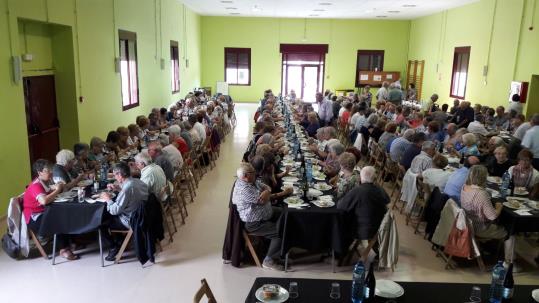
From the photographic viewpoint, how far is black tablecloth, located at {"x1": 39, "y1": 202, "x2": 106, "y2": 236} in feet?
18.0

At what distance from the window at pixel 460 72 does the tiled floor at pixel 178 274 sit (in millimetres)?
11383

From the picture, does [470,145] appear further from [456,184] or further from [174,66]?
[174,66]

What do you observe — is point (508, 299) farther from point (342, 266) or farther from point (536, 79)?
point (536, 79)

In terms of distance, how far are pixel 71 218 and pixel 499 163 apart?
657 cm

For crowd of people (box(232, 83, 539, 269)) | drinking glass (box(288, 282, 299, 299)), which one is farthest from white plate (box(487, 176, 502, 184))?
drinking glass (box(288, 282, 299, 299))

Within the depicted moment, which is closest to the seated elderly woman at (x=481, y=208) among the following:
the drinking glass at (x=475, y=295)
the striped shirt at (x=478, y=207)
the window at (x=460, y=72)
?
the striped shirt at (x=478, y=207)

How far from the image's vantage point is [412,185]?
731 cm

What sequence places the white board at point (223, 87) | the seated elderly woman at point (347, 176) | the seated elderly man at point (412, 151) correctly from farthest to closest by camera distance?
1. the white board at point (223, 87)
2. the seated elderly man at point (412, 151)
3. the seated elderly woman at point (347, 176)

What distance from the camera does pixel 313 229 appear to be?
5496mm

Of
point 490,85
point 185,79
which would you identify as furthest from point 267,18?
point 490,85

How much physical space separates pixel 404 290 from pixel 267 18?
2187cm

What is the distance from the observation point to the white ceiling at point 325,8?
54.5 ft

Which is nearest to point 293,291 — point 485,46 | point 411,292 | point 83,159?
point 411,292

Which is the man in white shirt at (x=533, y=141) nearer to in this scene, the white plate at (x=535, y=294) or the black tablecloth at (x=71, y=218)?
the white plate at (x=535, y=294)
